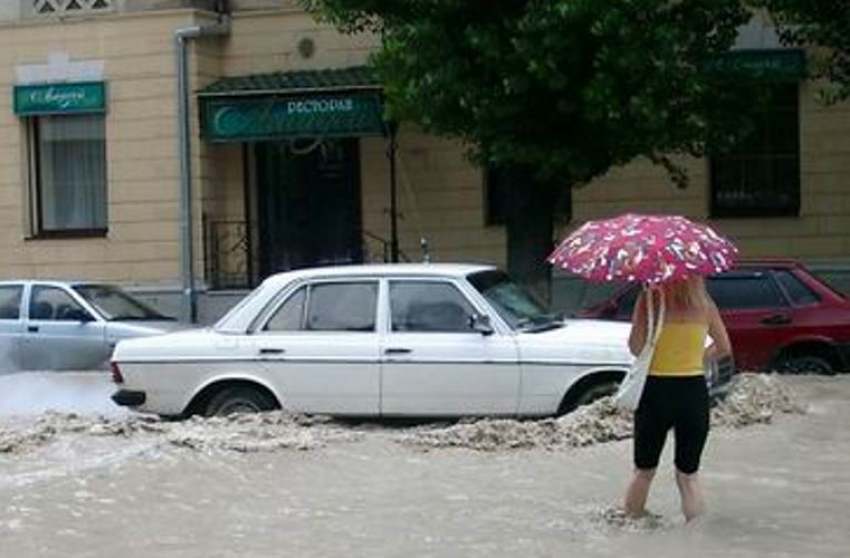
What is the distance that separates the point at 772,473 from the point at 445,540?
9.20 feet

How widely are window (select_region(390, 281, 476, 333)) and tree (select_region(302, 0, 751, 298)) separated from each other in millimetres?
3909

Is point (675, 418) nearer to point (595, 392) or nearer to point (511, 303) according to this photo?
point (595, 392)

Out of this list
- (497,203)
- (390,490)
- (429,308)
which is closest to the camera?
→ (390,490)

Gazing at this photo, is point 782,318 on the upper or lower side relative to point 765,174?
lower

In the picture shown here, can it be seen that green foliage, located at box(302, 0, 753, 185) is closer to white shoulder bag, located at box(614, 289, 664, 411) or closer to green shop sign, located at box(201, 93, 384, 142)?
green shop sign, located at box(201, 93, 384, 142)

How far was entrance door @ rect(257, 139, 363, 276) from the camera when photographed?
23.5 metres

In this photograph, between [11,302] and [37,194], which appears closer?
[11,302]

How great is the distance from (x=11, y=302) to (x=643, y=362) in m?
11.6

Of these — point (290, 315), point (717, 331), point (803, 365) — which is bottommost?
point (803, 365)

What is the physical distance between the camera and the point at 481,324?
11.8m

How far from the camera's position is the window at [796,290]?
1545 cm

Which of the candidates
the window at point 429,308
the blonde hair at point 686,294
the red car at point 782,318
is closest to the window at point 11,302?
the red car at point 782,318

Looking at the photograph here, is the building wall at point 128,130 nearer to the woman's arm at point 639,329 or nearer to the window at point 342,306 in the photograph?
the window at point 342,306

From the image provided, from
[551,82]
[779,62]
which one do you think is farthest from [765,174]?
[551,82]
